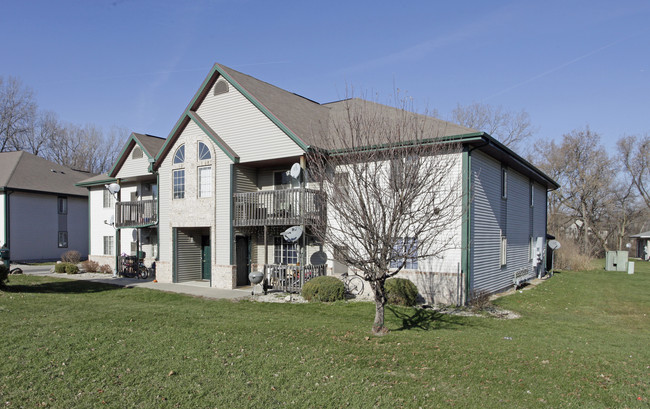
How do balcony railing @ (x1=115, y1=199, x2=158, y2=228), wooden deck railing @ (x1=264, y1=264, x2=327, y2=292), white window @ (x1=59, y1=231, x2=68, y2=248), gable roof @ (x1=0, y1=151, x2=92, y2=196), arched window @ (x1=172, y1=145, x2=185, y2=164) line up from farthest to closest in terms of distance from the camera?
white window @ (x1=59, y1=231, x2=68, y2=248) → gable roof @ (x1=0, y1=151, x2=92, y2=196) → balcony railing @ (x1=115, y1=199, x2=158, y2=228) → arched window @ (x1=172, y1=145, x2=185, y2=164) → wooden deck railing @ (x1=264, y1=264, x2=327, y2=292)

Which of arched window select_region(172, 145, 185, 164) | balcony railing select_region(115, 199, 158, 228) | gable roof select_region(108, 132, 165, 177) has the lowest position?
balcony railing select_region(115, 199, 158, 228)

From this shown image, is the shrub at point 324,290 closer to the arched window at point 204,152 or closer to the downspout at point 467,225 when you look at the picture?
the downspout at point 467,225

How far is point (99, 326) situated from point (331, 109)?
14.6m

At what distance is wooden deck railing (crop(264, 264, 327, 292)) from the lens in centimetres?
1556

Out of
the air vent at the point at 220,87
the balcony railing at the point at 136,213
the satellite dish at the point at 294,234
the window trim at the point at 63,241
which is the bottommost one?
the window trim at the point at 63,241

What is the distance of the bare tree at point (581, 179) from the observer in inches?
1666

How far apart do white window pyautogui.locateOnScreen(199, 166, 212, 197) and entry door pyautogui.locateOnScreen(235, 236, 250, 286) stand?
232 cm

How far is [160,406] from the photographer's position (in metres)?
5.69

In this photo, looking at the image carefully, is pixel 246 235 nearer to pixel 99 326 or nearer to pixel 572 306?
pixel 99 326

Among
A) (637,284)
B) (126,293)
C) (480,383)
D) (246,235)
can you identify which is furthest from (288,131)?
(637,284)

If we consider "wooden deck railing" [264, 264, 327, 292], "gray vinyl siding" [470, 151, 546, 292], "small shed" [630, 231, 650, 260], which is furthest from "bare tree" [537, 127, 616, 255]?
"wooden deck railing" [264, 264, 327, 292]

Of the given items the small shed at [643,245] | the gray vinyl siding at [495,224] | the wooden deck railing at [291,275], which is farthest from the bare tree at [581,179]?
the wooden deck railing at [291,275]

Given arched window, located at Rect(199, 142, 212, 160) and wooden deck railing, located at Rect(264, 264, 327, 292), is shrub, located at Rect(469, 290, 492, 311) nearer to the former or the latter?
wooden deck railing, located at Rect(264, 264, 327, 292)

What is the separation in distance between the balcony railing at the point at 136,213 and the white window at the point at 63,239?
1315cm
